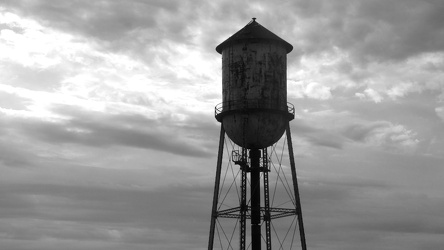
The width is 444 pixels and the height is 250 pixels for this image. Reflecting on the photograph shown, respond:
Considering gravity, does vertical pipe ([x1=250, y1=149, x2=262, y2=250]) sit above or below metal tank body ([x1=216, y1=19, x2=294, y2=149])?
below

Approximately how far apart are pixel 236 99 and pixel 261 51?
3.22 m

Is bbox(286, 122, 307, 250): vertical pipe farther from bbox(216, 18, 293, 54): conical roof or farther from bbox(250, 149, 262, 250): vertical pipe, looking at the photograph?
bbox(216, 18, 293, 54): conical roof

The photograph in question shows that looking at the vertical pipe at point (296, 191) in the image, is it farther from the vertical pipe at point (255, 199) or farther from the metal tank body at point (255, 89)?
the vertical pipe at point (255, 199)

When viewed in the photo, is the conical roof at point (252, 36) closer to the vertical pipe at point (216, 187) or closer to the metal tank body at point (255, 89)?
the metal tank body at point (255, 89)

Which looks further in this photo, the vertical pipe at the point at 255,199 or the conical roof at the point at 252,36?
the conical roof at the point at 252,36

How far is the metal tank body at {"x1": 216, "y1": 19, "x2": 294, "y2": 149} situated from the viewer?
1692 inches

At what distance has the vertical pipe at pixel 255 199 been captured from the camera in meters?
43.3

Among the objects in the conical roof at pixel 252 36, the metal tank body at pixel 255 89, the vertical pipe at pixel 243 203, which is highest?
the conical roof at pixel 252 36

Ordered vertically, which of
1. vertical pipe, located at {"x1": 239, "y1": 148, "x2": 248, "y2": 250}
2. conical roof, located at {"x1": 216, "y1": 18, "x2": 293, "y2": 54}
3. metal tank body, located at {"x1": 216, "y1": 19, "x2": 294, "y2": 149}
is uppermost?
conical roof, located at {"x1": 216, "y1": 18, "x2": 293, "y2": 54}

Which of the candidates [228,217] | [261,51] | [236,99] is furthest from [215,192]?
[261,51]

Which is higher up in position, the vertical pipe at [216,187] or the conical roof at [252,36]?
the conical roof at [252,36]

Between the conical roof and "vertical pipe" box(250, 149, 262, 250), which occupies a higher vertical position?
the conical roof

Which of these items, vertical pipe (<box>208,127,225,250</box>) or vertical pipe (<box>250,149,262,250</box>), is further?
vertical pipe (<box>208,127,225,250</box>)

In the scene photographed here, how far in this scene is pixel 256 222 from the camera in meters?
43.5
